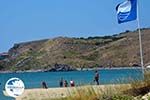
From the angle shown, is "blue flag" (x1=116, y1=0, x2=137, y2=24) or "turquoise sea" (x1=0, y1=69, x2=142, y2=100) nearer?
"turquoise sea" (x1=0, y1=69, x2=142, y2=100)

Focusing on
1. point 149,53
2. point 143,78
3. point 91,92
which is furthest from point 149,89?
point 149,53

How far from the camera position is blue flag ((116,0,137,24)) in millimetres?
17600

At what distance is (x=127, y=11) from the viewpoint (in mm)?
17938

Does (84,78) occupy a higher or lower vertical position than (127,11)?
lower

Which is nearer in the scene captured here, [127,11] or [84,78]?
[127,11]

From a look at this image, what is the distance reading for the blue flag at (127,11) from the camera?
17600 millimetres

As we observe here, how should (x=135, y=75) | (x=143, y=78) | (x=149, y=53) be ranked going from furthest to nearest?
1. (x=149, y=53)
2. (x=135, y=75)
3. (x=143, y=78)

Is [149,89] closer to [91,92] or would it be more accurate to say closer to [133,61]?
[91,92]

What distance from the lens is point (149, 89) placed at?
1327 cm

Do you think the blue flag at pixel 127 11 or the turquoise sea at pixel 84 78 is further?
the blue flag at pixel 127 11

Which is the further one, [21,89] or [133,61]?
[133,61]

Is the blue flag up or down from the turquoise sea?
up

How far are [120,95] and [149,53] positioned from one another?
160 m

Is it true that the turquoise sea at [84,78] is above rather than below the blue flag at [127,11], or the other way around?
below
